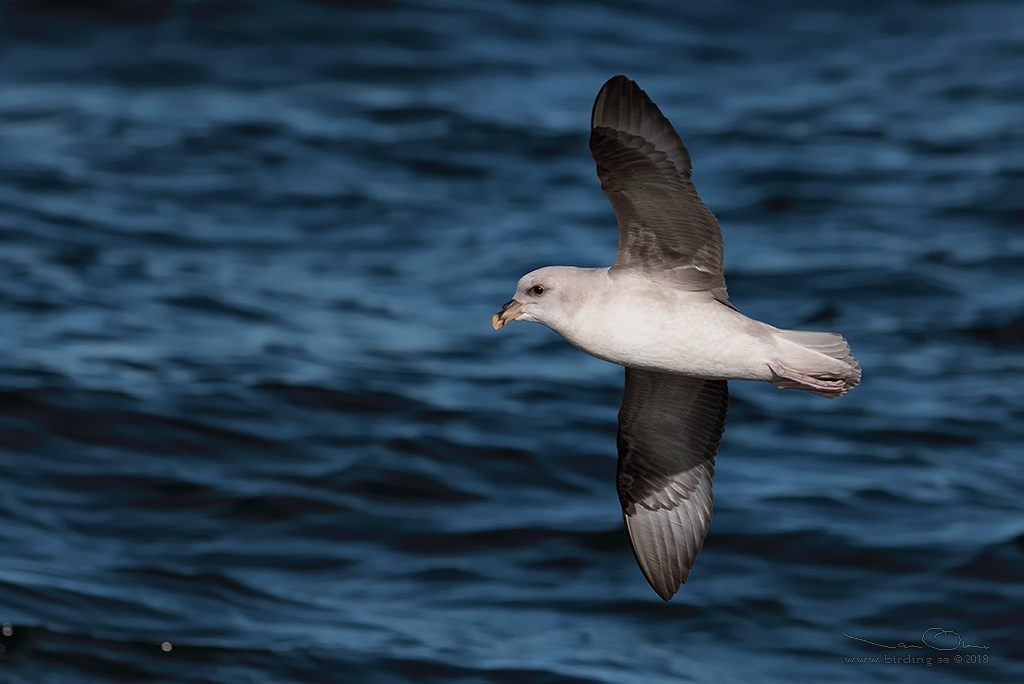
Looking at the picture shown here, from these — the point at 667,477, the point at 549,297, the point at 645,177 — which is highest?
the point at 645,177

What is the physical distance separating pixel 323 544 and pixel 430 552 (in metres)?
0.88

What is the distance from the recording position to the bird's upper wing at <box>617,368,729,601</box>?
6723 millimetres

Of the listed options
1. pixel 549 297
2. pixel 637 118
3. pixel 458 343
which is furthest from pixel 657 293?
pixel 458 343

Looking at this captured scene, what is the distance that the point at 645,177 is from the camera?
5492 mm

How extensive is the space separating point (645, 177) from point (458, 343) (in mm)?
9544

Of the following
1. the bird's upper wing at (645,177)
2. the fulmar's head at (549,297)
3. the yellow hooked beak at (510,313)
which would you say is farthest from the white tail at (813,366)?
the yellow hooked beak at (510,313)

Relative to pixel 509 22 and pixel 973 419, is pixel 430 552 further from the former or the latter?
pixel 509 22

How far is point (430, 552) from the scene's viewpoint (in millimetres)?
11461

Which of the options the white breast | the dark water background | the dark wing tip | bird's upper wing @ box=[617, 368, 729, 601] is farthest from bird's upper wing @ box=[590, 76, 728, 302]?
the dark water background

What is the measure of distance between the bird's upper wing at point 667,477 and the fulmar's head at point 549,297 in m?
1.05

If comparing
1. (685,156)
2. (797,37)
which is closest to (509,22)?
(797,37)

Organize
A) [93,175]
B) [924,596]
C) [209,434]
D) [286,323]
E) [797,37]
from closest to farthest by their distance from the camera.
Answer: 1. [924,596]
2. [209,434]
3. [286,323]
4. [93,175]
5. [797,37]

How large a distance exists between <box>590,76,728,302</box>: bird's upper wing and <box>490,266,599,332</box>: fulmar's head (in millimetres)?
252

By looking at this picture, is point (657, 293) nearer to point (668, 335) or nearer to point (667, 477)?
point (668, 335)
